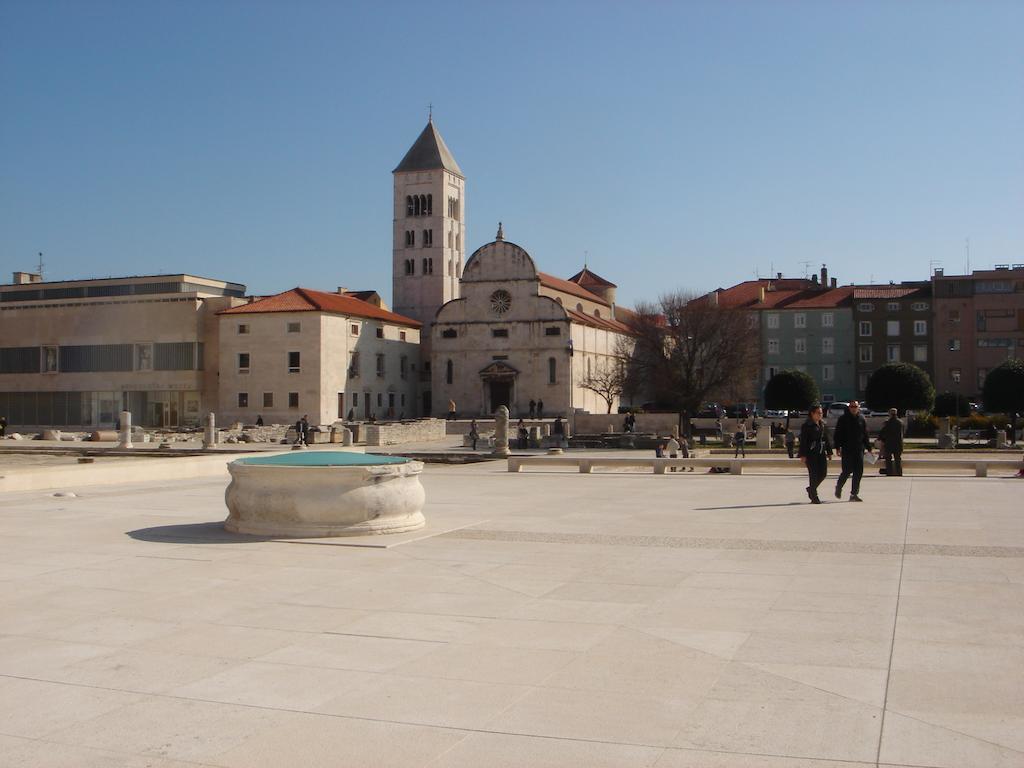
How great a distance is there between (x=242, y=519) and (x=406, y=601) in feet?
15.2

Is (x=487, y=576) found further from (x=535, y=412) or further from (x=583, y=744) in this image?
(x=535, y=412)

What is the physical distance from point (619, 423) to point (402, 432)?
12779 mm

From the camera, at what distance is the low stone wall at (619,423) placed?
5394 centimetres

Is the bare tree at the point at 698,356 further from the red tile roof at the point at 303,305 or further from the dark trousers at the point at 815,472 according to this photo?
the dark trousers at the point at 815,472

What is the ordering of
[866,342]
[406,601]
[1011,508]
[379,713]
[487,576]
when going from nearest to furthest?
[379,713] → [406,601] → [487,576] → [1011,508] → [866,342]

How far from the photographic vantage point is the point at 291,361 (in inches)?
2717

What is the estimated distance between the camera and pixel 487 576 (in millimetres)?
9570

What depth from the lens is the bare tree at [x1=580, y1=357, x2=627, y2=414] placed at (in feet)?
229

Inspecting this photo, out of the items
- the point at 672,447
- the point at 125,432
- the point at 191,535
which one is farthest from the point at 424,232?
the point at 191,535

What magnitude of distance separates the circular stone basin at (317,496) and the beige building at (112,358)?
60467mm

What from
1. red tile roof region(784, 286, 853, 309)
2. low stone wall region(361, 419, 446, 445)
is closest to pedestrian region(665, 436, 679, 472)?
low stone wall region(361, 419, 446, 445)

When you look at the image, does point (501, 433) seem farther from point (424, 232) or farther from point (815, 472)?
point (424, 232)

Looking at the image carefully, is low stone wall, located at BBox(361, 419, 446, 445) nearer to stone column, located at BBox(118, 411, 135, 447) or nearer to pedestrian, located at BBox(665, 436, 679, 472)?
stone column, located at BBox(118, 411, 135, 447)

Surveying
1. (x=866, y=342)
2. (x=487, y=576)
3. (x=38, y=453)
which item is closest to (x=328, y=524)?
(x=487, y=576)
